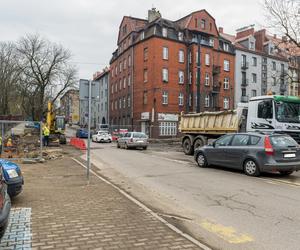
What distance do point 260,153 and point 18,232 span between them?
8.40 m

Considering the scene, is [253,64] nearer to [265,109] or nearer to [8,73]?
[8,73]

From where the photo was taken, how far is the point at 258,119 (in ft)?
52.9

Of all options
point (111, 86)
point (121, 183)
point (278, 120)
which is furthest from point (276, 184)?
point (111, 86)

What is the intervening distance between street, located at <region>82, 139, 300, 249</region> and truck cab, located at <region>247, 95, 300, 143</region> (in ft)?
10.8

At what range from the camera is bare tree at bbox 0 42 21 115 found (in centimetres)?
4735

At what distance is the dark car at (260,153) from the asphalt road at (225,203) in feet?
1.25

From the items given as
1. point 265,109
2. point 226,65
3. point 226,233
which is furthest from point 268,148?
point 226,65

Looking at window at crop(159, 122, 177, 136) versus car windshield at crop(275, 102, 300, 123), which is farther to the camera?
window at crop(159, 122, 177, 136)

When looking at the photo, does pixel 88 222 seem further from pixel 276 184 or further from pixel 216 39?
pixel 216 39

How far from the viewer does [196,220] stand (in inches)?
249

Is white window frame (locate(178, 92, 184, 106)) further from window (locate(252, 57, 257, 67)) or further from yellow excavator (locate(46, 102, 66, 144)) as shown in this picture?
window (locate(252, 57, 257, 67))

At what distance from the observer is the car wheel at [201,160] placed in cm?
1413

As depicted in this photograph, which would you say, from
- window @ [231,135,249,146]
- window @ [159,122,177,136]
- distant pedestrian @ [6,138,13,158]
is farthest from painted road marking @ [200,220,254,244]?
window @ [159,122,177,136]

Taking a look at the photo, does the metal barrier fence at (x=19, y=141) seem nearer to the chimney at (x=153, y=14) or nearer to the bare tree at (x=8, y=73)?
the bare tree at (x=8, y=73)
